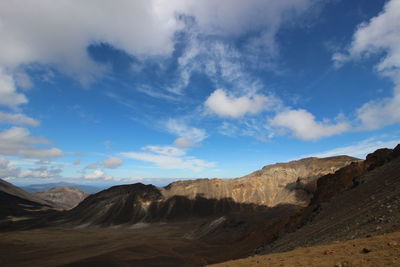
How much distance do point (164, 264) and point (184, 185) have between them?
80577mm

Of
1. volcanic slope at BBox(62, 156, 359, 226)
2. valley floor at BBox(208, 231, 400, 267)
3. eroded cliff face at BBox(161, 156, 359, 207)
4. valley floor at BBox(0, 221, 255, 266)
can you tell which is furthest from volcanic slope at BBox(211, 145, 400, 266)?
volcanic slope at BBox(62, 156, 359, 226)

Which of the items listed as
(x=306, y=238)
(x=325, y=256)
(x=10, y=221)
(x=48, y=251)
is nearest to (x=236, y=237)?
(x=48, y=251)

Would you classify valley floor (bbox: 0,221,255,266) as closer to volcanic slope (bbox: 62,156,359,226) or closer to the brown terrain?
the brown terrain

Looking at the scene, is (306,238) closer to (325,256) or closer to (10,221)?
(325,256)

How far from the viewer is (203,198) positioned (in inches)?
4345

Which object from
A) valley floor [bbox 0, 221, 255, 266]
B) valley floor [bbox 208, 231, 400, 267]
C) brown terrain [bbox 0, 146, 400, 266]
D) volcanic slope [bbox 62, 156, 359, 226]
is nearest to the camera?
valley floor [bbox 208, 231, 400, 267]

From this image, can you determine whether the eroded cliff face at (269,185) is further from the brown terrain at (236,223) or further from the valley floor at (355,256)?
the valley floor at (355,256)

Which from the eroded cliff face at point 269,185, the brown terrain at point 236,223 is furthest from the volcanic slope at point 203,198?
the brown terrain at point 236,223

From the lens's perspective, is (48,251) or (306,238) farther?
(48,251)

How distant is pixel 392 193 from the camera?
1947 centimetres

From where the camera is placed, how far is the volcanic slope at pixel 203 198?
10169cm

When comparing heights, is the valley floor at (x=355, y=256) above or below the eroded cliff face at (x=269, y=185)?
below

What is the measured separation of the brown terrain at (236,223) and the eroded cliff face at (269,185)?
0.38m

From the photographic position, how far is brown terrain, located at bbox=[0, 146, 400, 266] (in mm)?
15922
